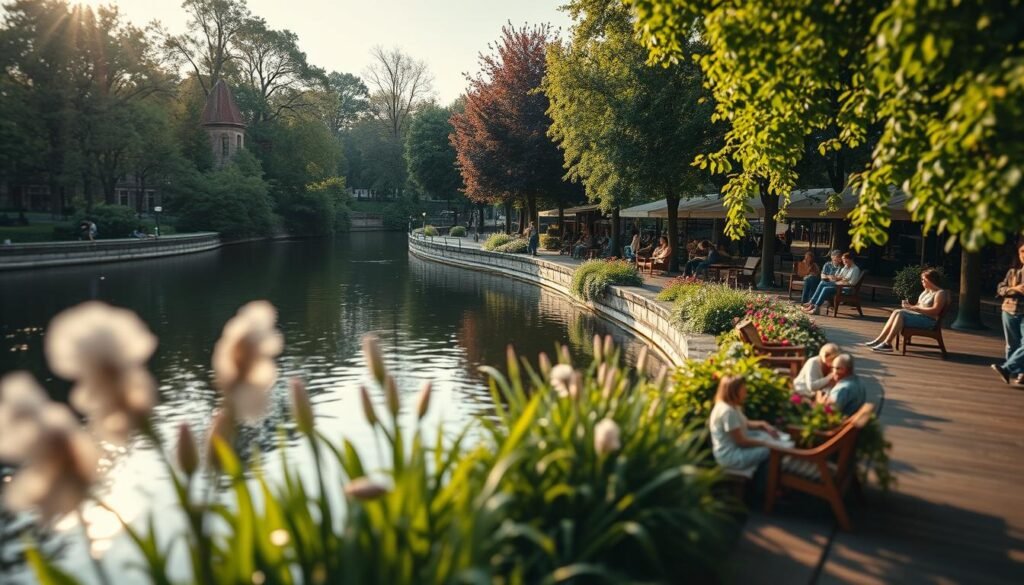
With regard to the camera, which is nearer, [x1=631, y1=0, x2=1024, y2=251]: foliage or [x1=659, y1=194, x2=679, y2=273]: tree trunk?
[x1=631, y1=0, x2=1024, y2=251]: foliage

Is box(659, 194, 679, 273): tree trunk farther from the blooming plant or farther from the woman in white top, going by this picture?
the blooming plant

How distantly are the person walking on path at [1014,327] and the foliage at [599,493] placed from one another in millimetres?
8035

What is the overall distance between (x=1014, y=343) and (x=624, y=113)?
49.3 ft

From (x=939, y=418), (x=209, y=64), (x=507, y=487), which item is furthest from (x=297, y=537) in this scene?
(x=209, y=64)

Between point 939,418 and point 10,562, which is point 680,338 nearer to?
point 939,418

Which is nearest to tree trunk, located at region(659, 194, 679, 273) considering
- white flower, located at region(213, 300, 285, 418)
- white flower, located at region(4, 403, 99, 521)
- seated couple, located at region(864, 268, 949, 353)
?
seated couple, located at region(864, 268, 949, 353)

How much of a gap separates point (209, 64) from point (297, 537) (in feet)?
256

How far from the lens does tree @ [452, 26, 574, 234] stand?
45719mm

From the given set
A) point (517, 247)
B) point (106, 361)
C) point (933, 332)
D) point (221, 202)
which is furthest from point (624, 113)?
point (221, 202)

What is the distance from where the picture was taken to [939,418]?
889 centimetres

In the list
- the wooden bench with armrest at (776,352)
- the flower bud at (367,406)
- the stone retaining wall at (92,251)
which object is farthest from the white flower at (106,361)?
the stone retaining wall at (92,251)

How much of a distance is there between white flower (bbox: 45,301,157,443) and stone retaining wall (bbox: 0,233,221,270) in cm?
4111

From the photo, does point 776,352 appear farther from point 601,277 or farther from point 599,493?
point 601,277

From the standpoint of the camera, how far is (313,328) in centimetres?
2175
